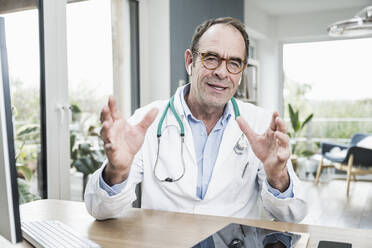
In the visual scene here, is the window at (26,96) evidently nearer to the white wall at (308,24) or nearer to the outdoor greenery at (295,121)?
the outdoor greenery at (295,121)

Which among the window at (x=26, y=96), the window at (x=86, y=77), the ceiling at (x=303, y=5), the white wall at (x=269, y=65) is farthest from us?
the white wall at (x=269, y=65)

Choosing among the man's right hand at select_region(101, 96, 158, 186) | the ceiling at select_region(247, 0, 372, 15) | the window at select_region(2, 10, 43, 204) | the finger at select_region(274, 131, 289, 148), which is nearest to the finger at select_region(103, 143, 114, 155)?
the man's right hand at select_region(101, 96, 158, 186)

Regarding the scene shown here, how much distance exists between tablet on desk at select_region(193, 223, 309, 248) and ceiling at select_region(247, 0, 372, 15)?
15.5 ft

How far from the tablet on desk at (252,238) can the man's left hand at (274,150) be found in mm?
183

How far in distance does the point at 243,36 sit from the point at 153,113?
732 mm

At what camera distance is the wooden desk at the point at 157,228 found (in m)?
0.95

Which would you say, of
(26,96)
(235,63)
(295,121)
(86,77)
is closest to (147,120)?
(235,63)

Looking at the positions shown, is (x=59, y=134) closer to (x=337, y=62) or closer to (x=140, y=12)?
(x=140, y=12)

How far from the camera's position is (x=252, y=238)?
37.9 inches

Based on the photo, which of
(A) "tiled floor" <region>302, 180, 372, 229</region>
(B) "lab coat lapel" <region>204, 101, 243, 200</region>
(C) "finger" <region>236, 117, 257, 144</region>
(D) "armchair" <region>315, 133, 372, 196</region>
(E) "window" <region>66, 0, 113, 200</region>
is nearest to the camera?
(C) "finger" <region>236, 117, 257, 144</region>

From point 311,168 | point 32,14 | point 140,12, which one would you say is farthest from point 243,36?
point 311,168

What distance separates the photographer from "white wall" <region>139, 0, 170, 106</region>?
10.0 feet

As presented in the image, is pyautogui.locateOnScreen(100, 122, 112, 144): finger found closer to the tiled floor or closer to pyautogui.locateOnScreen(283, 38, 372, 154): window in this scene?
the tiled floor

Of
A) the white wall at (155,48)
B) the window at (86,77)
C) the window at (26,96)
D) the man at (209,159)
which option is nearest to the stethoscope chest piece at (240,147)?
the man at (209,159)
